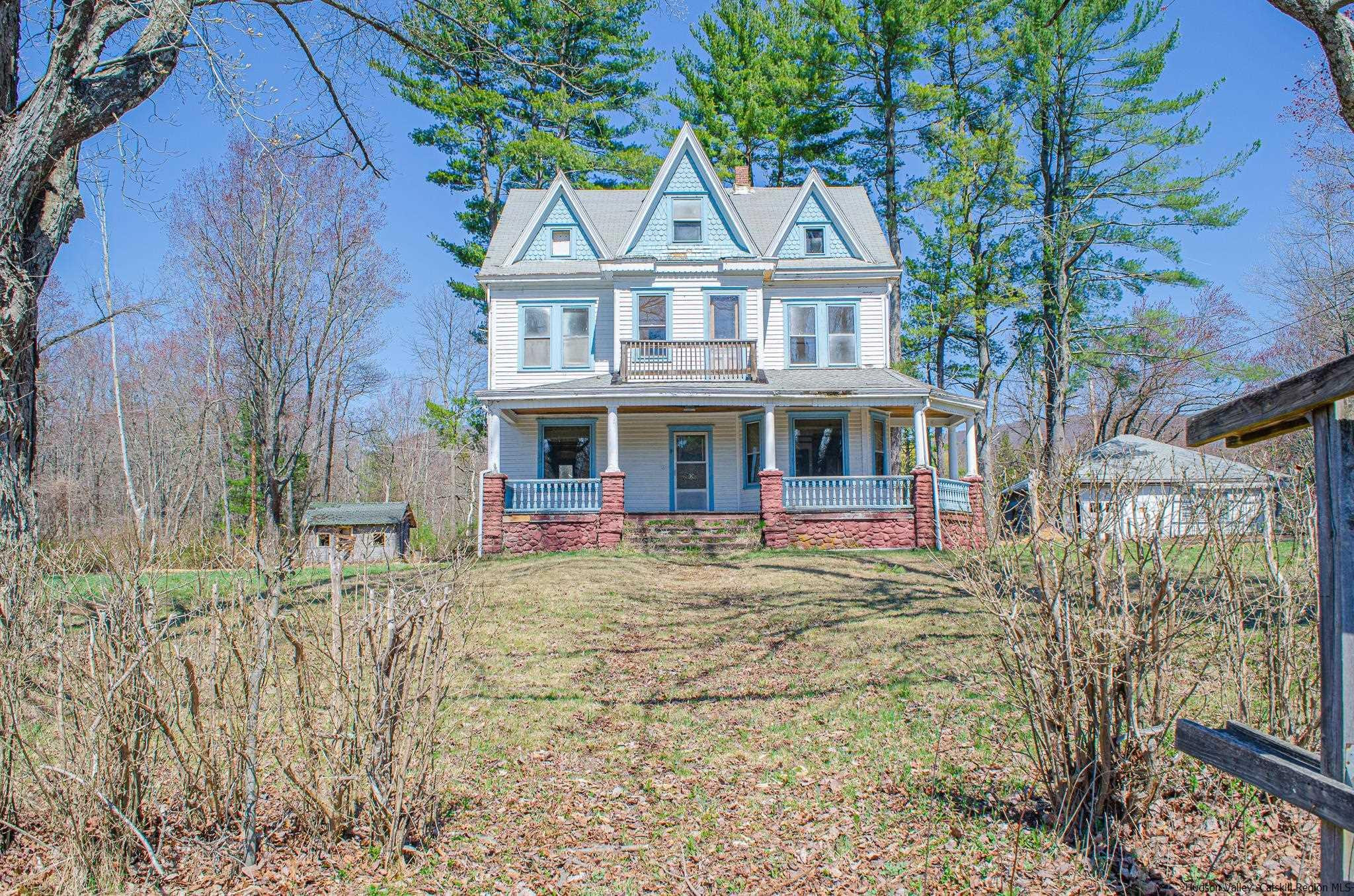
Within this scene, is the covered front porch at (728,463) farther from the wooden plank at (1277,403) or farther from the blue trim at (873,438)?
the wooden plank at (1277,403)

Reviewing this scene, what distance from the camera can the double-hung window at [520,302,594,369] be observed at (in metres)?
19.5

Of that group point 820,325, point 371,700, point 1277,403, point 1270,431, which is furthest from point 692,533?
point 1277,403

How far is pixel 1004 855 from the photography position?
4.15m

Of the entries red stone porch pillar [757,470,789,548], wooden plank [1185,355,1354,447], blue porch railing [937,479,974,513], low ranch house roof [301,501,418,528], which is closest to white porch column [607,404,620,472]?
red stone porch pillar [757,470,789,548]

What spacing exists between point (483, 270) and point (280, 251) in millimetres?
5493

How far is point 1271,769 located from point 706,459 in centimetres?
1703

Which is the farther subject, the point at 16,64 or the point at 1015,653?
the point at 16,64

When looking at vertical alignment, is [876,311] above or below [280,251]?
below

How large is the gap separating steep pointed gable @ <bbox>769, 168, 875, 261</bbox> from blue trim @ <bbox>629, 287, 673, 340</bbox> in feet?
9.84

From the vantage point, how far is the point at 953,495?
58.4ft

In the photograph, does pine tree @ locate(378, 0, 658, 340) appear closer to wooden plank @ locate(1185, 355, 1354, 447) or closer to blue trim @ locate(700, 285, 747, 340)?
blue trim @ locate(700, 285, 747, 340)

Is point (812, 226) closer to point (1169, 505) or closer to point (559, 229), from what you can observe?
point (559, 229)

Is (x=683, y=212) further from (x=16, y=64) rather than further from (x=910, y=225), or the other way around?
(x=16, y=64)

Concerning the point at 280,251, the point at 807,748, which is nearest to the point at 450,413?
the point at 280,251
